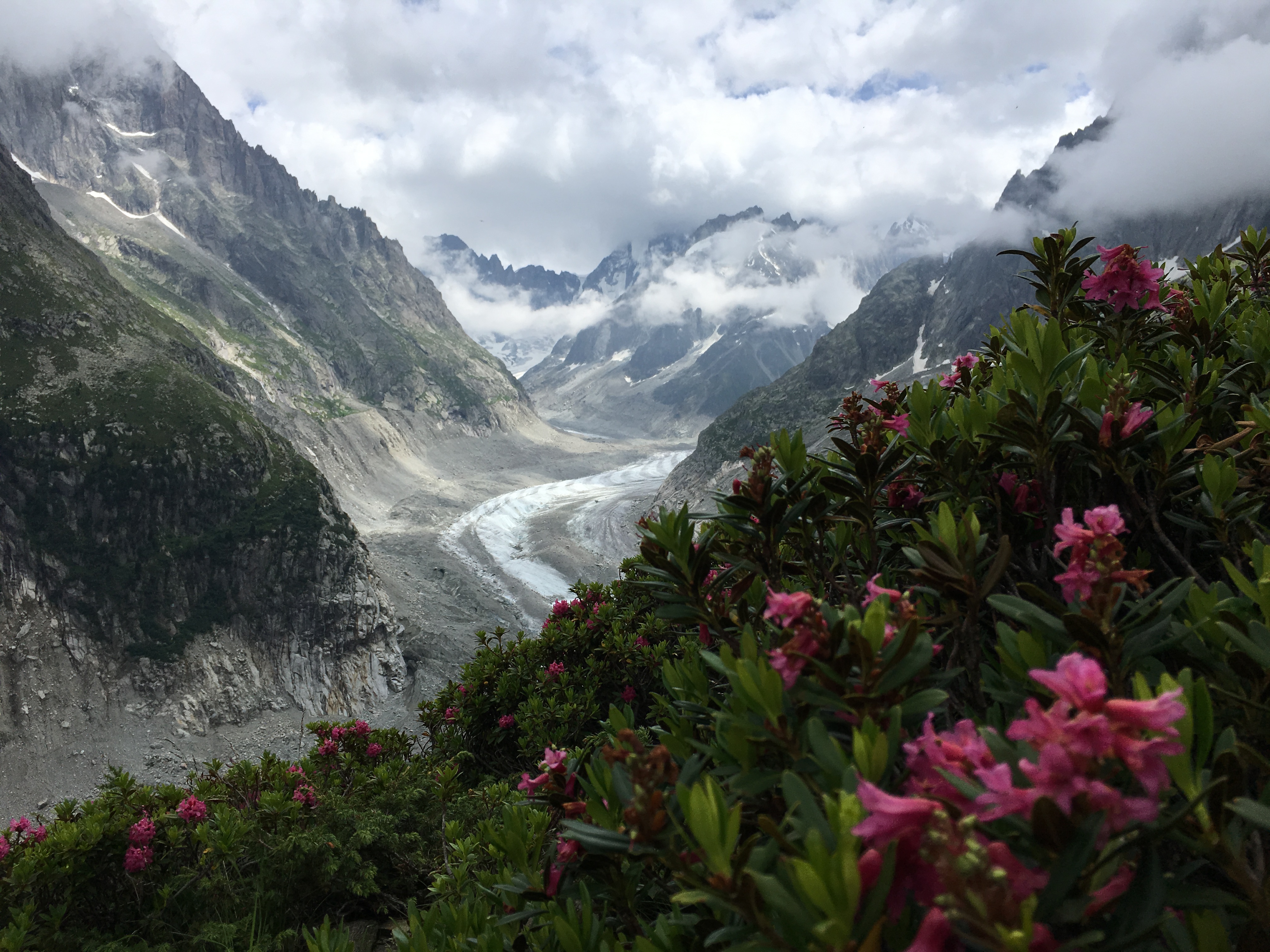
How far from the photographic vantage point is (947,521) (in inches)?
80.4

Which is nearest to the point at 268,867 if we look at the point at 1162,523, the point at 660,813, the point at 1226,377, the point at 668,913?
the point at 668,913

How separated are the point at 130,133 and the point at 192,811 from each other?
676ft

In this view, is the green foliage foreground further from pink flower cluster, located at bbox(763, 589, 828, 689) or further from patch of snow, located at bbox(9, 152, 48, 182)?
patch of snow, located at bbox(9, 152, 48, 182)

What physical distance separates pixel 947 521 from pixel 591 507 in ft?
299

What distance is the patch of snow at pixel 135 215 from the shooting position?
5039 inches

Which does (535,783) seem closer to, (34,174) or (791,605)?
(791,605)

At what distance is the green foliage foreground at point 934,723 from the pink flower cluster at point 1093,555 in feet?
0.03

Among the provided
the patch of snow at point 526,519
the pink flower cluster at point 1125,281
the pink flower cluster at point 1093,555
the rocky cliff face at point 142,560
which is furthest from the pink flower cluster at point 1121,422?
the patch of snow at point 526,519

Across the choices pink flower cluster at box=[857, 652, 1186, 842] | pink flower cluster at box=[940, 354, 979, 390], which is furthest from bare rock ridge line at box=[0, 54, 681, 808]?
pink flower cluster at box=[857, 652, 1186, 842]

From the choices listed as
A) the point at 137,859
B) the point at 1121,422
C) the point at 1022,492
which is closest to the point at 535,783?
the point at 1022,492

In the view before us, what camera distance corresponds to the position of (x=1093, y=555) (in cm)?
170

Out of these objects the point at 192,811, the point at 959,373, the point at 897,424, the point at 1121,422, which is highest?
the point at 959,373

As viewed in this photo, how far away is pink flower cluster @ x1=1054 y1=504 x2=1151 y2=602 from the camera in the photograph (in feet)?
5.26

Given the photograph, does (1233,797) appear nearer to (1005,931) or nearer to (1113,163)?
(1005,931)
